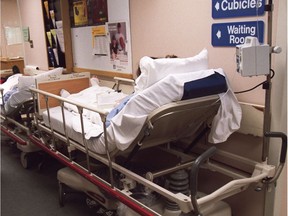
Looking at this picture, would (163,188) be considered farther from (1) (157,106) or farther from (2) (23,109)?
(2) (23,109)

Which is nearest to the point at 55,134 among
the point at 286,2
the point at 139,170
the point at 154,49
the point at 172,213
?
the point at 139,170

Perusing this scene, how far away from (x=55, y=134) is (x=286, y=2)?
6.96 feet

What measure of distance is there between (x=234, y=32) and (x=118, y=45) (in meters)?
1.48

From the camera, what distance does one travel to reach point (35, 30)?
520cm

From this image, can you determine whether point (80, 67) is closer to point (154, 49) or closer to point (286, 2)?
point (154, 49)

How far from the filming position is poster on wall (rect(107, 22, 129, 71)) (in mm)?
3264

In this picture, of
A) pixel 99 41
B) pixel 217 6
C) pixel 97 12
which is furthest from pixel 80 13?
pixel 217 6

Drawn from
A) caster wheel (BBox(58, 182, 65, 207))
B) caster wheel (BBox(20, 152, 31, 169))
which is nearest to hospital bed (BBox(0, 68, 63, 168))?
caster wheel (BBox(20, 152, 31, 169))

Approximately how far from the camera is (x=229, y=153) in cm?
232

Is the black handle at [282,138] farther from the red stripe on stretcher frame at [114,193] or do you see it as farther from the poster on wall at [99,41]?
the poster on wall at [99,41]

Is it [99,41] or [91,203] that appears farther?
[99,41]

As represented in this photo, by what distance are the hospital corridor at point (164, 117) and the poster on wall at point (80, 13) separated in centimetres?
2

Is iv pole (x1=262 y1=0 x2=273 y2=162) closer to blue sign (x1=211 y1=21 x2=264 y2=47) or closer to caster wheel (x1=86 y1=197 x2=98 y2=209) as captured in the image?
blue sign (x1=211 y1=21 x2=264 y2=47)

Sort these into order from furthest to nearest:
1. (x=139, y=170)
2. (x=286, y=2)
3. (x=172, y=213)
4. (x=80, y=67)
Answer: (x=80, y=67) < (x=139, y=170) < (x=172, y=213) < (x=286, y=2)
